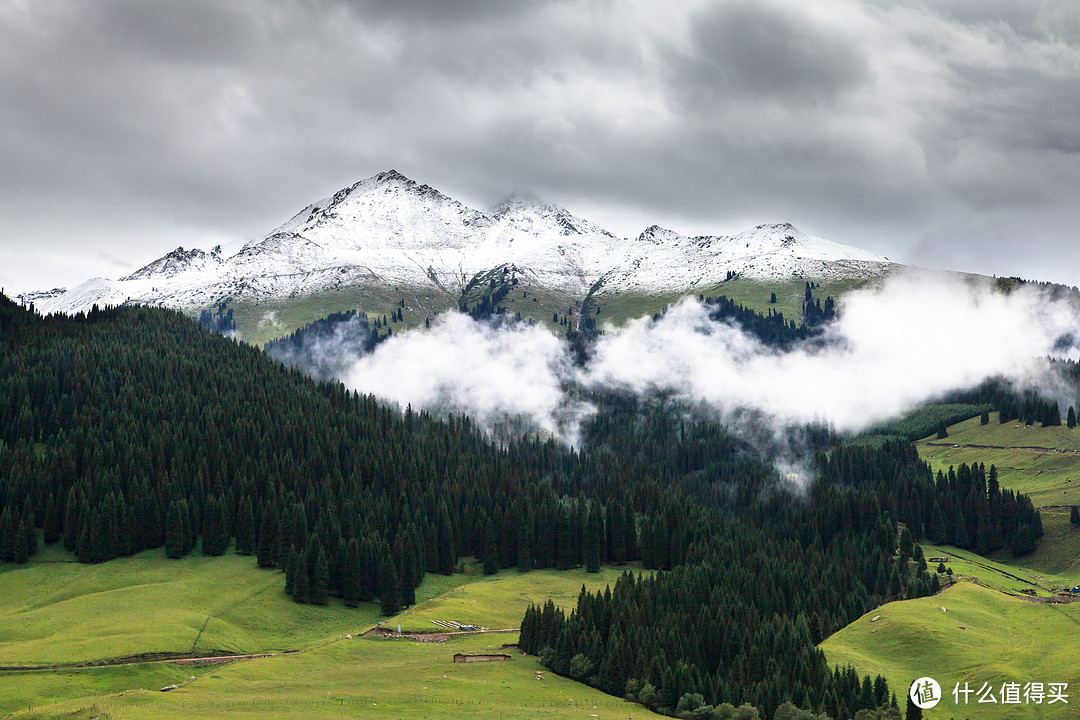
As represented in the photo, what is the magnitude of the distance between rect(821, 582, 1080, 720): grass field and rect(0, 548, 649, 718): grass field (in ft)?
150

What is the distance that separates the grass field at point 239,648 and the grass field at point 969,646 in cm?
4563

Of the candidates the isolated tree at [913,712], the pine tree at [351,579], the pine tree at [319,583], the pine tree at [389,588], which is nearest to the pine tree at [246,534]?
the pine tree at [351,579]

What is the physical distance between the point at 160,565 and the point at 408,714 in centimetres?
10615

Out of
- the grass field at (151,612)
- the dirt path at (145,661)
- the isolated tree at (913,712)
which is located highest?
the grass field at (151,612)

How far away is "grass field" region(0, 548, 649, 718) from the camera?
10212cm

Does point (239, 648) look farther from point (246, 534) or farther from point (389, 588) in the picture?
point (246, 534)

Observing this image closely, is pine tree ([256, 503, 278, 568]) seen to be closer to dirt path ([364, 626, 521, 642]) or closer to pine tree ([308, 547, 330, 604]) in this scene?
pine tree ([308, 547, 330, 604])

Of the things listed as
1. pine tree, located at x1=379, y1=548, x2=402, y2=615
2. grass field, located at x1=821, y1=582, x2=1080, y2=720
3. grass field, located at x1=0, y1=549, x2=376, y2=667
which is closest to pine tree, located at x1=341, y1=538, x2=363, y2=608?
grass field, located at x1=0, y1=549, x2=376, y2=667

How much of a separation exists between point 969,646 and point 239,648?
11328cm

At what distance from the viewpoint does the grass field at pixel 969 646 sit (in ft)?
408

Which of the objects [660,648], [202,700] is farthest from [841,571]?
[202,700]

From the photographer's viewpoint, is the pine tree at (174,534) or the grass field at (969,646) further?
the pine tree at (174,534)

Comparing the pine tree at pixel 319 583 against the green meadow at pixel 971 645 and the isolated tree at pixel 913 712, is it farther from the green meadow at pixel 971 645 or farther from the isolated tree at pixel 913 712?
the isolated tree at pixel 913 712

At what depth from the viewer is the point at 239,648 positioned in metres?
137
